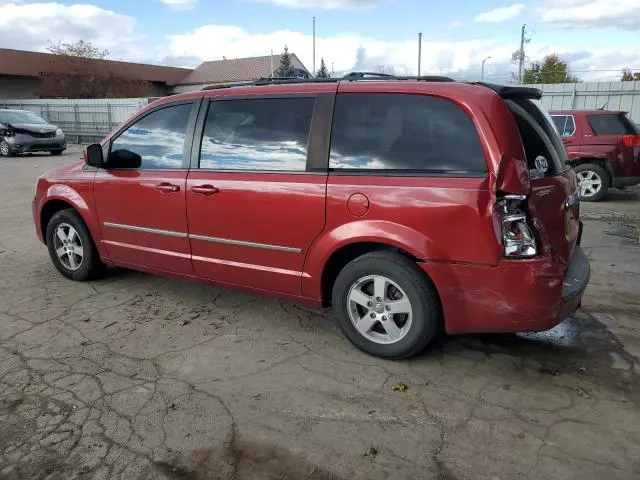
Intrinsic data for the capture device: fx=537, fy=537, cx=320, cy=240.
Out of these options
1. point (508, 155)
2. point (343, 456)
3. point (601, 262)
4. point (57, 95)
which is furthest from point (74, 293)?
point (57, 95)

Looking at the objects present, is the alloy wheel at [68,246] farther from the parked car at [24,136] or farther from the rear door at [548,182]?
the parked car at [24,136]

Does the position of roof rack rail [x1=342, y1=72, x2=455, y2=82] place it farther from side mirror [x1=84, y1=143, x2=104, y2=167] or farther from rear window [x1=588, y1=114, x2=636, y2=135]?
rear window [x1=588, y1=114, x2=636, y2=135]

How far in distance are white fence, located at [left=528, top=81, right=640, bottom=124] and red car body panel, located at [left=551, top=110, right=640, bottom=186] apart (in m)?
6.07

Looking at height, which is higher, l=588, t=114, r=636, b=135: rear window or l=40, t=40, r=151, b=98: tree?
l=40, t=40, r=151, b=98: tree

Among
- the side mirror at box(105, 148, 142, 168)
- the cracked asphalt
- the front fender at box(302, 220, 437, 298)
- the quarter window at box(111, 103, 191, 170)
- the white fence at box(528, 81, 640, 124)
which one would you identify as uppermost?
the white fence at box(528, 81, 640, 124)

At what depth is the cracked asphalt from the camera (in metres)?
2.56

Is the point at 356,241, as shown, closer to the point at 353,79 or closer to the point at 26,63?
the point at 353,79

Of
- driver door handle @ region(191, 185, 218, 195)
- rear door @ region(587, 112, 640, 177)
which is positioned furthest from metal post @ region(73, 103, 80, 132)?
driver door handle @ region(191, 185, 218, 195)

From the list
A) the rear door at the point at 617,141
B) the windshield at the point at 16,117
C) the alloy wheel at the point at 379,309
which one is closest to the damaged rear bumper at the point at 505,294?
the alloy wheel at the point at 379,309

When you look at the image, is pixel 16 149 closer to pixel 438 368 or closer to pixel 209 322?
pixel 209 322

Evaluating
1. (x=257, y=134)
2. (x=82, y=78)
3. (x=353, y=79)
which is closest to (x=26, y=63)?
(x=82, y=78)

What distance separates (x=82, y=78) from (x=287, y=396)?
43.7m

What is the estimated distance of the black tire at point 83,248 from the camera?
502cm

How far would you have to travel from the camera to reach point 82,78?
40812mm
